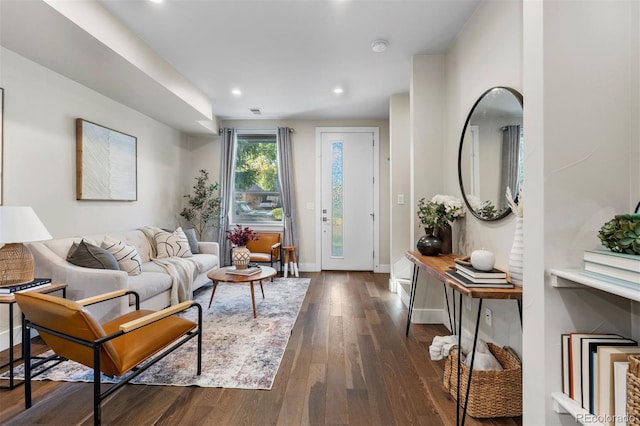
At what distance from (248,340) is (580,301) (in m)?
2.26

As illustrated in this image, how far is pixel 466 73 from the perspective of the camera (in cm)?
245

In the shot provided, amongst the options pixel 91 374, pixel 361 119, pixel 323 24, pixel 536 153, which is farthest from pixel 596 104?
pixel 361 119

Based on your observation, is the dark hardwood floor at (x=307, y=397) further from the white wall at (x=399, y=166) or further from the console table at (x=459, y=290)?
the white wall at (x=399, y=166)

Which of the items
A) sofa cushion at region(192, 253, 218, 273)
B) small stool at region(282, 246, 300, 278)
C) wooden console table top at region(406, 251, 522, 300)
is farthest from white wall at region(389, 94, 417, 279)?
sofa cushion at region(192, 253, 218, 273)

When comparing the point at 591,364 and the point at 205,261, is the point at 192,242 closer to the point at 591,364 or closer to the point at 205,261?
the point at 205,261

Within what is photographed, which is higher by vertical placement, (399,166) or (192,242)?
(399,166)

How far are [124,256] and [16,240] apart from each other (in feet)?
3.50

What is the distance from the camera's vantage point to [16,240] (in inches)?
74.9

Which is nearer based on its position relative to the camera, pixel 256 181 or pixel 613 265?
pixel 613 265

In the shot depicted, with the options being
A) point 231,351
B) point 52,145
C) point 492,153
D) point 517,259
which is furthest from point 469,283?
point 52,145

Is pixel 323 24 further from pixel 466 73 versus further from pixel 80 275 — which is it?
pixel 80 275

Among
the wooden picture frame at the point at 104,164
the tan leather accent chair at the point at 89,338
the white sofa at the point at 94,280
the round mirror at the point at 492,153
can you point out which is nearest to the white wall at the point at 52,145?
the wooden picture frame at the point at 104,164

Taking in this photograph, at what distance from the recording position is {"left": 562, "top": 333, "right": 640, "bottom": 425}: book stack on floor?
3.07 feet

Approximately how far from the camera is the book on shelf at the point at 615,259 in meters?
0.86
